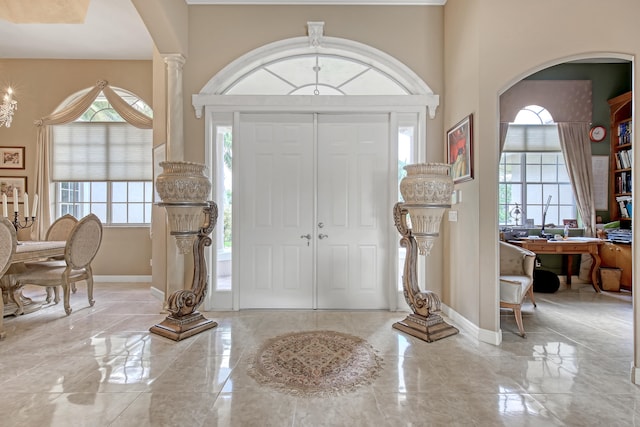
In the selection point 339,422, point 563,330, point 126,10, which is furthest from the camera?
point 126,10

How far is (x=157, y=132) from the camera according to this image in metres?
4.66

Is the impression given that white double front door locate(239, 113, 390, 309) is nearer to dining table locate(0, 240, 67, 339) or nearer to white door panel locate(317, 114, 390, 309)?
white door panel locate(317, 114, 390, 309)

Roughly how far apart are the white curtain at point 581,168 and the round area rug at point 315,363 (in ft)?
15.6

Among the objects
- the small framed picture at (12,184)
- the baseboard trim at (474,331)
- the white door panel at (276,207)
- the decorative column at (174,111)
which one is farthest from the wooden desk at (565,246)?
the small framed picture at (12,184)

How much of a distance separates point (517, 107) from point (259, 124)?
4368 mm

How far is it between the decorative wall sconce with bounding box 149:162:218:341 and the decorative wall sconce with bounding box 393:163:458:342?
1996mm

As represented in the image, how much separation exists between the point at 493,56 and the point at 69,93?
6.56 meters

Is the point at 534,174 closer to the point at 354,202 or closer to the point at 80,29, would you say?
the point at 354,202

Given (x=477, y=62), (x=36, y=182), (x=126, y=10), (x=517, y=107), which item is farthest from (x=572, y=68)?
(x=36, y=182)

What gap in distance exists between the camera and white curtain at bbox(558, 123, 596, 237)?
5.32m

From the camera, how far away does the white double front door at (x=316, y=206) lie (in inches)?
157

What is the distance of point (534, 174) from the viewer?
575 cm

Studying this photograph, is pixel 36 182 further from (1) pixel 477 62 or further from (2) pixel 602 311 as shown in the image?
(2) pixel 602 311

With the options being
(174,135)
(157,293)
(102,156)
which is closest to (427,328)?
(174,135)
